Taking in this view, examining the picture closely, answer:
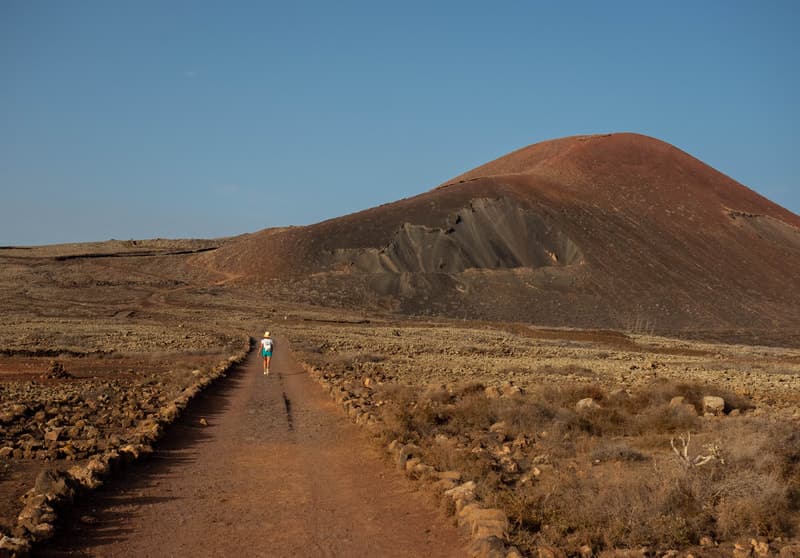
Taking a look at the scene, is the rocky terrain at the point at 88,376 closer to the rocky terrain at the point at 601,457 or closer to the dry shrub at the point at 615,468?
the rocky terrain at the point at 601,457

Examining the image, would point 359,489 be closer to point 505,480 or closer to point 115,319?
point 505,480

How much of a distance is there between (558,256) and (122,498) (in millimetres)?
81016

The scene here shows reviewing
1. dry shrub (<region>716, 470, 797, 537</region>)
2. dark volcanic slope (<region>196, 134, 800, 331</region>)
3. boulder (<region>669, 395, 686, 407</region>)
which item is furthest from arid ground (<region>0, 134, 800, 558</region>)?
dark volcanic slope (<region>196, 134, 800, 331</region>)

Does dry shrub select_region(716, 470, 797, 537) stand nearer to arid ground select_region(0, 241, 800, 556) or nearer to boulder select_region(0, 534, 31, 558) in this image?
arid ground select_region(0, 241, 800, 556)

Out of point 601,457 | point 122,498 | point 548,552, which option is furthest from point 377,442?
point 548,552

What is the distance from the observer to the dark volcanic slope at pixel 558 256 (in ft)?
255

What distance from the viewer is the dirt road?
6.62 m

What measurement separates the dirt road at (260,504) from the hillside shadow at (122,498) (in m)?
0.01

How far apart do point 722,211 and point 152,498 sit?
10814cm

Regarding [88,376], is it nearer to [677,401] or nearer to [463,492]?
[677,401]

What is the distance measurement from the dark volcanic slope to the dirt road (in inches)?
2511

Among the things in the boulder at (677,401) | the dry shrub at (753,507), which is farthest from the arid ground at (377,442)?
the boulder at (677,401)

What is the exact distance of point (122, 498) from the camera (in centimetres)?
805

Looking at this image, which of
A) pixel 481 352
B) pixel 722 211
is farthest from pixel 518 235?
pixel 481 352
